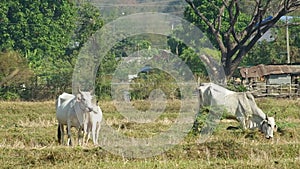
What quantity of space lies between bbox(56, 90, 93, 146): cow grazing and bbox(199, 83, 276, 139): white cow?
12.3ft

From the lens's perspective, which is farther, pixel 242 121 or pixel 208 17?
pixel 208 17

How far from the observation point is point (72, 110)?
542 inches

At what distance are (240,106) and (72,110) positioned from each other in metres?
4.86

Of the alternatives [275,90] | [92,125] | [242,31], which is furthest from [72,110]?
[242,31]

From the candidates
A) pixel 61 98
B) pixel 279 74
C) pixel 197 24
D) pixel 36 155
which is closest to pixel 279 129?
pixel 61 98

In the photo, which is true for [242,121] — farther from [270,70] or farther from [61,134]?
[270,70]

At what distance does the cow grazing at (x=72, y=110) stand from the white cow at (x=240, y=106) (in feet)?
12.3

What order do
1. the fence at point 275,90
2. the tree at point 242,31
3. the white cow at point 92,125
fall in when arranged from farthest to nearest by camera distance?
the fence at point 275,90
the tree at point 242,31
the white cow at point 92,125

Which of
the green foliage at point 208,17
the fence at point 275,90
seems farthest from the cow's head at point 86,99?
the green foliage at point 208,17

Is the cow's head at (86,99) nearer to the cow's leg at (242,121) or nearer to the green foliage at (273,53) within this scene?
the cow's leg at (242,121)

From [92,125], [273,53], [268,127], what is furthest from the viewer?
[273,53]

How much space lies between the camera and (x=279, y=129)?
14.7 m

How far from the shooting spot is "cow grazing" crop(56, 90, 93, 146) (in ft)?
43.2

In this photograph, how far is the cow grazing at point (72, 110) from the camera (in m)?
13.2
